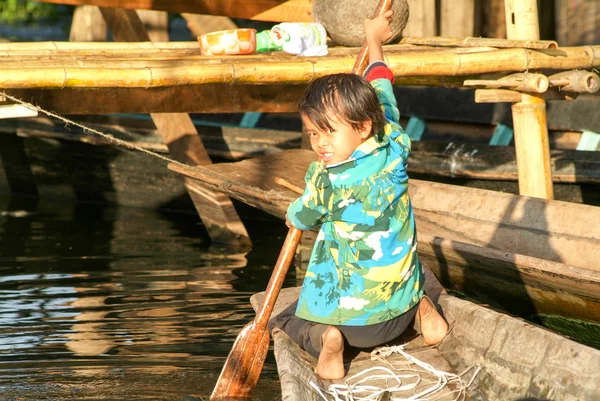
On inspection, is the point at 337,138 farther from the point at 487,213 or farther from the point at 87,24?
the point at 87,24

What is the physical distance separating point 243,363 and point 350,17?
2.73 meters

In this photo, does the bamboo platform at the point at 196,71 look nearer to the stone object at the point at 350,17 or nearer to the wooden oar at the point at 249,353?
the stone object at the point at 350,17

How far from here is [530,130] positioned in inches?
237

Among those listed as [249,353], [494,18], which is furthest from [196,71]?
[494,18]

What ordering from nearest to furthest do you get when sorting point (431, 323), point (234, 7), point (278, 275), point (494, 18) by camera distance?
point (431, 323) < point (278, 275) < point (234, 7) < point (494, 18)

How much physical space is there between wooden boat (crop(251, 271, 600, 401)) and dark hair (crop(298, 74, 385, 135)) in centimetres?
91

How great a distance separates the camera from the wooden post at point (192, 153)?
23.9ft

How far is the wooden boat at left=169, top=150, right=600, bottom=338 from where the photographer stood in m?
4.55

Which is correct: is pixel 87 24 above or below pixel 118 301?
above

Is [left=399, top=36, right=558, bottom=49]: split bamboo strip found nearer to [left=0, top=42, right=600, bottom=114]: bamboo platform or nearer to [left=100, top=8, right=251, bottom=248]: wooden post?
[left=0, top=42, right=600, bottom=114]: bamboo platform

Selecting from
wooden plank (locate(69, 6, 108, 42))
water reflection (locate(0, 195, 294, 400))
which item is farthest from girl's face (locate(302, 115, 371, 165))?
wooden plank (locate(69, 6, 108, 42))

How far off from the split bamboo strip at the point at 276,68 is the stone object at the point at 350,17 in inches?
17.2

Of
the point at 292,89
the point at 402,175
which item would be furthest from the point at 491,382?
the point at 292,89

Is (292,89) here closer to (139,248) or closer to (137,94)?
(137,94)
